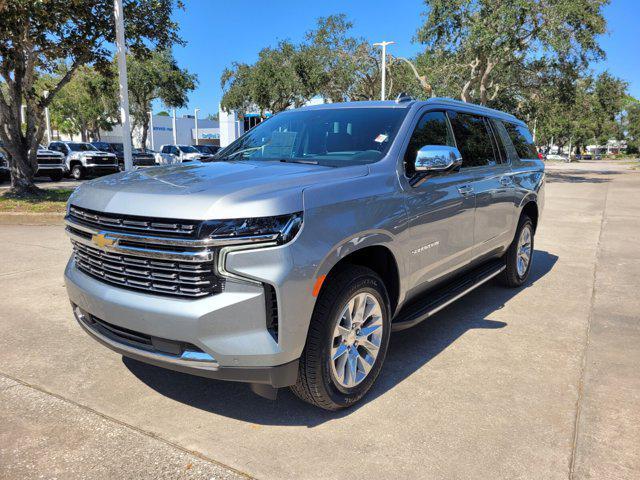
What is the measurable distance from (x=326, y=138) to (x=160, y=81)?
3594 centimetres

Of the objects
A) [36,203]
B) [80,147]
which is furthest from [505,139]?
[80,147]

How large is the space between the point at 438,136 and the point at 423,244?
1.00 metres

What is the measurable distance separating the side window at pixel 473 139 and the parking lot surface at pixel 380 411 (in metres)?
1.50

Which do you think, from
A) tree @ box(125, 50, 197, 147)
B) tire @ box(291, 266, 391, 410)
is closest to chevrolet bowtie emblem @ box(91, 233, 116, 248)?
tire @ box(291, 266, 391, 410)

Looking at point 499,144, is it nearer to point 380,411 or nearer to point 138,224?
point 380,411

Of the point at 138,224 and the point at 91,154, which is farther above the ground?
the point at 91,154

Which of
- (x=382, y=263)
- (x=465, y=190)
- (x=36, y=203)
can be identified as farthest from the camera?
(x=36, y=203)

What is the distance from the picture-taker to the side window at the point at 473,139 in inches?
176

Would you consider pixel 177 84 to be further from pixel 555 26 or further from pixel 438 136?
pixel 438 136

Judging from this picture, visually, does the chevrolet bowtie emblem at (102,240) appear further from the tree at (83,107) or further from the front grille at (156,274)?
the tree at (83,107)

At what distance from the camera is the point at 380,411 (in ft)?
10.5

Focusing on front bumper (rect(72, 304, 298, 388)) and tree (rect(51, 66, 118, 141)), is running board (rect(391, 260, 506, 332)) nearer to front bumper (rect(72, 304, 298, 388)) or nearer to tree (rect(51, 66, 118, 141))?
front bumper (rect(72, 304, 298, 388))

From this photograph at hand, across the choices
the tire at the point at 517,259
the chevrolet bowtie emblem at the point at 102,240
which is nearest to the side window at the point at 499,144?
the tire at the point at 517,259

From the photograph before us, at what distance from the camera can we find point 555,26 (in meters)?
20.5
